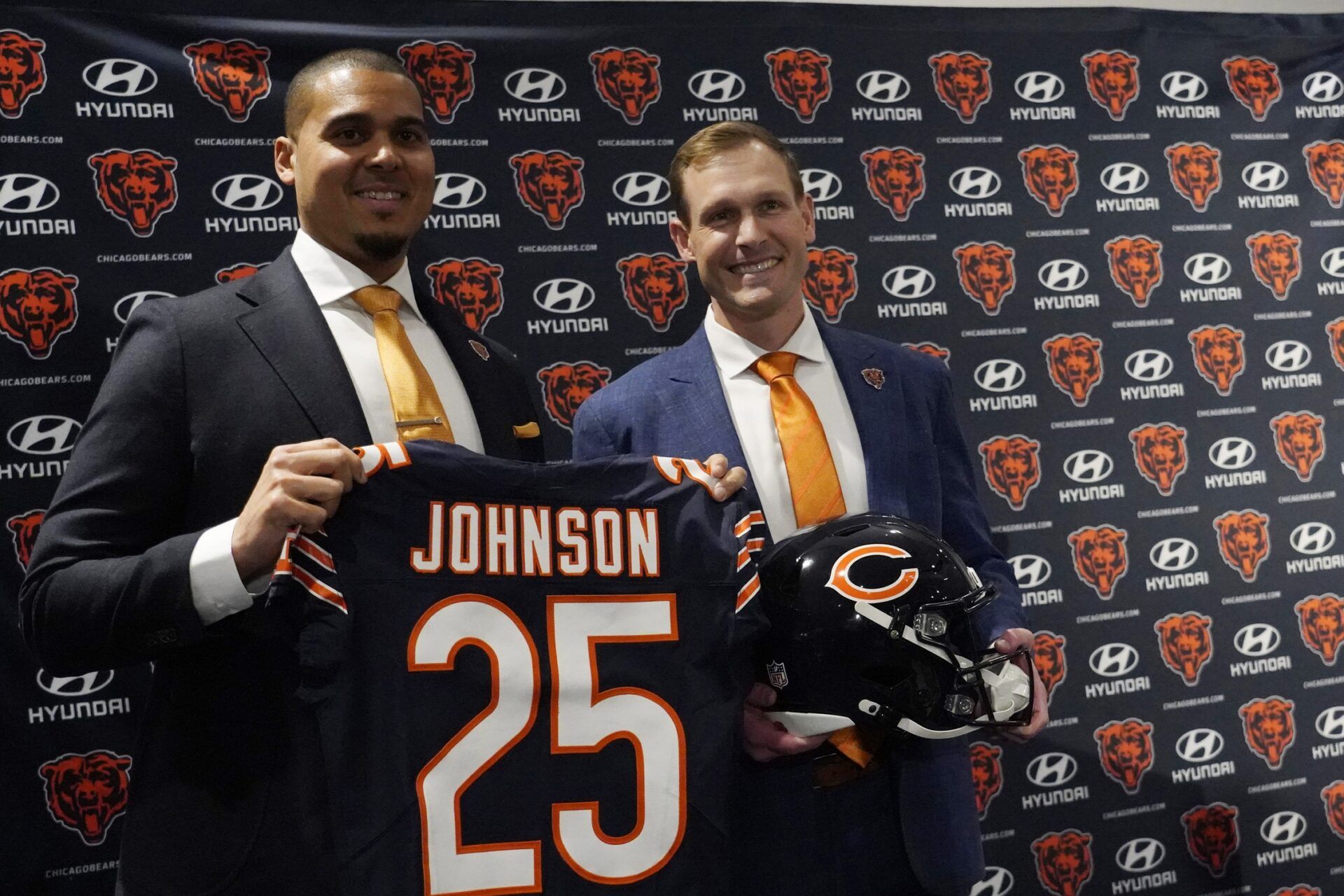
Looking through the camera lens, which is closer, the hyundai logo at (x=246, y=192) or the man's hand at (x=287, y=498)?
the man's hand at (x=287, y=498)

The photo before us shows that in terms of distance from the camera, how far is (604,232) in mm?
3168

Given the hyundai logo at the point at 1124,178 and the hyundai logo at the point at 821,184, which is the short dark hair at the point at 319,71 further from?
the hyundai logo at the point at 1124,178

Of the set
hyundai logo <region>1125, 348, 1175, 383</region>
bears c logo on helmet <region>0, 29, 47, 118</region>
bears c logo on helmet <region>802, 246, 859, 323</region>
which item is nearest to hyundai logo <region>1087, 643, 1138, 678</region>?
hyundai logo <region>1125, 348, 1175, 383</region>

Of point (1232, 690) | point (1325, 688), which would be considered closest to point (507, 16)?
point (1232, 690)

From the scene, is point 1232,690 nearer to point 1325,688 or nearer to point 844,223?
point 1325,688

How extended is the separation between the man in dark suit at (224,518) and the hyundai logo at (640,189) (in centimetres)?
135

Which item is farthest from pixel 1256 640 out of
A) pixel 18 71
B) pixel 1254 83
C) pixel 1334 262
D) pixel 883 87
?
pixel 18 71

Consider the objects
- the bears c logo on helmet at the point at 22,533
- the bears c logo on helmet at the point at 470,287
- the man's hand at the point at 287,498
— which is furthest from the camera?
the bears c logo on helmet at the point at 470,287

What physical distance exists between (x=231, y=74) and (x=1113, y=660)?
2.97 metres

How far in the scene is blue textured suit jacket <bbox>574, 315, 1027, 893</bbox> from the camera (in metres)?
1.88

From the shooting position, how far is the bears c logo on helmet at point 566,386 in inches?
122

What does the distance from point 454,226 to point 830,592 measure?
1.75m

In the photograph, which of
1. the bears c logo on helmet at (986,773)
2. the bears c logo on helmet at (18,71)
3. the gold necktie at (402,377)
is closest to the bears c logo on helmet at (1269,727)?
the bears c logo on helmet at (986,773)

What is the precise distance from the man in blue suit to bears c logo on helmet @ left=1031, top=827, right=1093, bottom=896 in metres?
1.65
